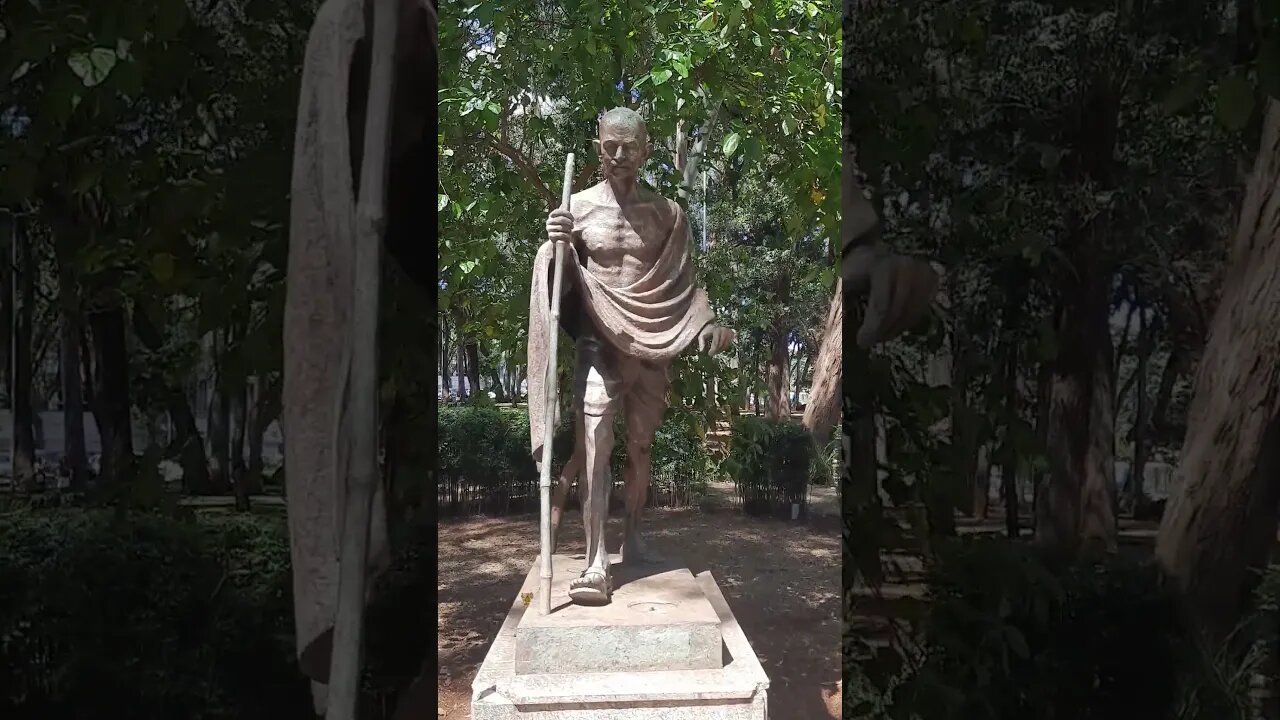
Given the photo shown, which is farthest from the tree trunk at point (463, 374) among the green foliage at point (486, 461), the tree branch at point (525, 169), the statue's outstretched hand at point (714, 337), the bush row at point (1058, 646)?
the bush row at point (1058, 646)

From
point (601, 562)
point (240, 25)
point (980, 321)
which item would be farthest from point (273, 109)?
point (601, 562)

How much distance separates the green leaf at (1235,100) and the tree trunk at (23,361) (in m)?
1.83

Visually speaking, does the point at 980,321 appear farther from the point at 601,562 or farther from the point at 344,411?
the point at 601,562

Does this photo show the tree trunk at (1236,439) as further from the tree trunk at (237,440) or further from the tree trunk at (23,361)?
the tree trunk at (23,361)

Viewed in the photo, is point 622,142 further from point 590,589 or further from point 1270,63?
point 1270,63

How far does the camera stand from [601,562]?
322cm

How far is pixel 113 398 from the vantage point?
1.26 m

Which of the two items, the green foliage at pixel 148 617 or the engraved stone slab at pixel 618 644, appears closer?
the green foliage at pixel 148 617

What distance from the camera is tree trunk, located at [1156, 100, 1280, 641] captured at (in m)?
1.19

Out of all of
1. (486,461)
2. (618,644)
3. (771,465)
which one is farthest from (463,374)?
(618,644)

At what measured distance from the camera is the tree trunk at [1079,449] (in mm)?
1266

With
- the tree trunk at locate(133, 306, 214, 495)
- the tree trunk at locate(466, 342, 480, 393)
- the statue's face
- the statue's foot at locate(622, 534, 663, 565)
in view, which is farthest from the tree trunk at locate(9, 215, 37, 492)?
the tree trunk at locate(466, 342, 480, 393)

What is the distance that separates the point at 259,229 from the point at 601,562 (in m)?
2.25

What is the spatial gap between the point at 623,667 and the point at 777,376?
3941mm
